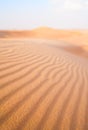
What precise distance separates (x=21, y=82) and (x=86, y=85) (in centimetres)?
165

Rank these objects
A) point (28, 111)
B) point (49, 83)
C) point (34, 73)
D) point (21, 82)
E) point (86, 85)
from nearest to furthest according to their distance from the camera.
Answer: point (28, 111) < point (21, 82) < point (49, 83) < point (34, 73) < point (86, 85)

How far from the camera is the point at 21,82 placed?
325 centimetres

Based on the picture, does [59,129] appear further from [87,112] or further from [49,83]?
[49,83]

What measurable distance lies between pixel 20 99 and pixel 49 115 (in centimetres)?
43

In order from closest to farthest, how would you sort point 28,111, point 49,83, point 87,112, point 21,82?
point 28,111
point 87,112
point 21,82
point 49,83

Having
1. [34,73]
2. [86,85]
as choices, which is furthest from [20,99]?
[86,85]

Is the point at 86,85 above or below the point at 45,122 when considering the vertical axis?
below

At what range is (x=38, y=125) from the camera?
7.47ft

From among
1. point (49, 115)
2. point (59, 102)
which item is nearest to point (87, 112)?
point (59, 102)

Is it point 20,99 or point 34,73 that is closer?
point 20,99

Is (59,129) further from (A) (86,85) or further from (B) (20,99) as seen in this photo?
(A) (86,85)

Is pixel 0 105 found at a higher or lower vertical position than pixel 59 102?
higher

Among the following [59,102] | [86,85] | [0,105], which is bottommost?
[86,85]

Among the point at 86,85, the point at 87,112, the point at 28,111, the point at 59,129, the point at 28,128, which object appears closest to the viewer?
the point at 28,128
